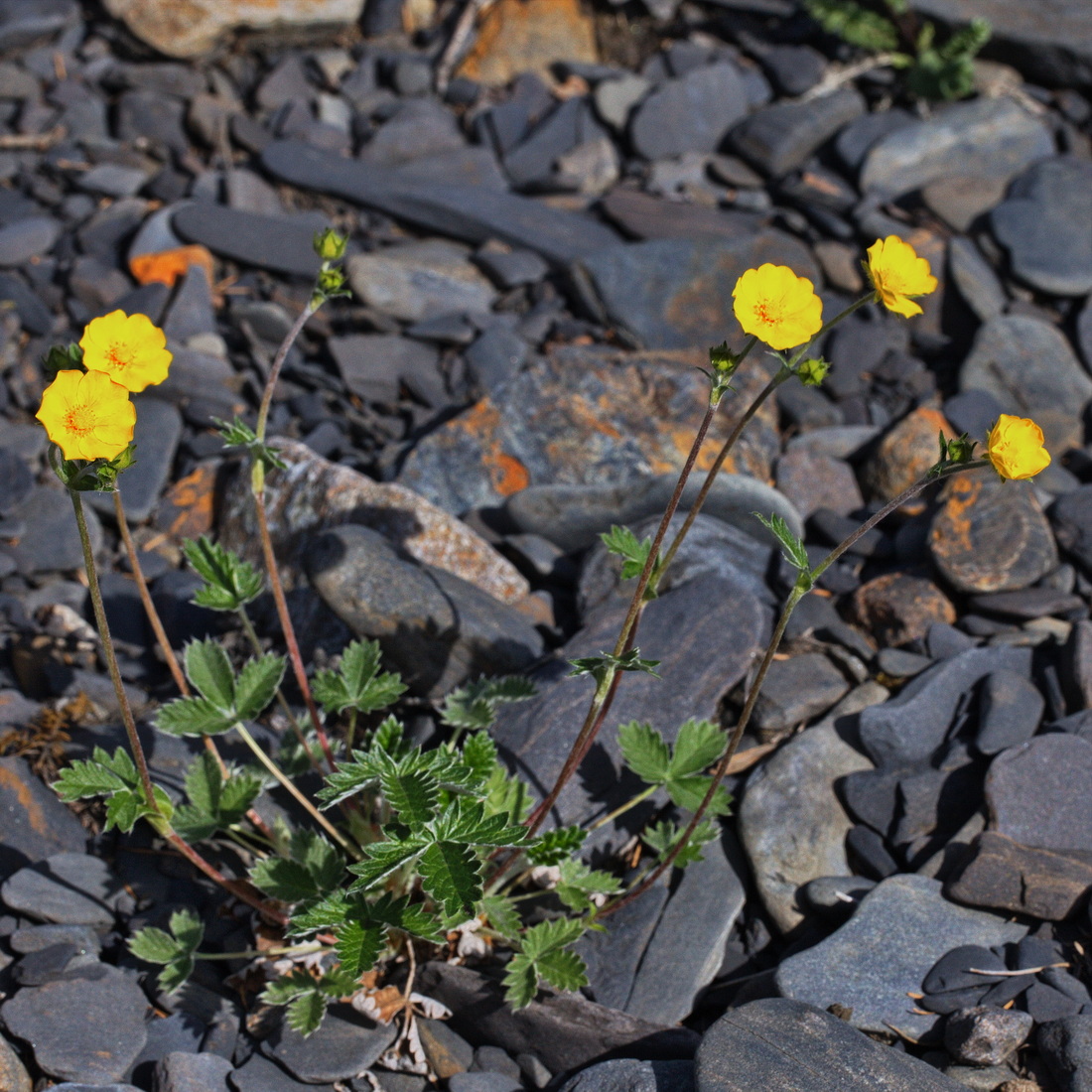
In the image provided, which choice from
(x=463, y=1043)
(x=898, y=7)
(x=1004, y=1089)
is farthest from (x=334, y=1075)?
(x=898, y=7)

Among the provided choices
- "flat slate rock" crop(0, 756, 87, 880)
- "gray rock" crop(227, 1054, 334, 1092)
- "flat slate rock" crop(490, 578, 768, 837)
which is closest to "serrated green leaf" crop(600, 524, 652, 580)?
"flat slate rock" crop(490, 578, 768, 837)

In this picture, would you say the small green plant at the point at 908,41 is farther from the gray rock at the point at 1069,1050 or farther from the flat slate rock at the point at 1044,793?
the gray rock at the point at 1069,1050

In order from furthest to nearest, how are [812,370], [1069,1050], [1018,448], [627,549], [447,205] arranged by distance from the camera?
[447,205], [627,549], [1069,1050], [812,370], [1018,448]

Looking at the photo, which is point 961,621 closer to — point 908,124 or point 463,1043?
point 463,1043

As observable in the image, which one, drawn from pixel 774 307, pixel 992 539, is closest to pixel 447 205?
pixel 992 539

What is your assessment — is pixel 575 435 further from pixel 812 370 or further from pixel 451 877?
pixel 451 877
